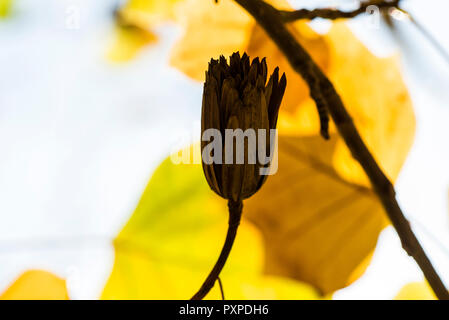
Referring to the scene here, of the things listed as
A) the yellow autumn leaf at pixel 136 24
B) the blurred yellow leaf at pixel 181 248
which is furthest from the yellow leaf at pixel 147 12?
the blurred yellow leaf at pixel 181 248

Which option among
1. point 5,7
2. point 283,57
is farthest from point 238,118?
point 5,7

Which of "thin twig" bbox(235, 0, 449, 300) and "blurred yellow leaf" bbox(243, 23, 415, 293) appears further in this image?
"blurred yellow leaf" bbox(243, 23, 415, 293)

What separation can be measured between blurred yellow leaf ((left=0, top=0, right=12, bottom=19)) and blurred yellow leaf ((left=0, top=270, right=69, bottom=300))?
0.19m

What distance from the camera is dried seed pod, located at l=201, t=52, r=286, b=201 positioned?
0.46ft

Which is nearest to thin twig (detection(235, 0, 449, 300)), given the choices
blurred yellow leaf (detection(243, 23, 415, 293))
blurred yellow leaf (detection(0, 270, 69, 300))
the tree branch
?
the tree branch

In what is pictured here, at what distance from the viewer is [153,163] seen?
321mm

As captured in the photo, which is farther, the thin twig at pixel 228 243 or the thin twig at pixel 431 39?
the thin twig at pixel 431 39

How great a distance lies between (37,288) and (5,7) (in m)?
0.21

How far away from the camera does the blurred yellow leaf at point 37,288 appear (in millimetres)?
298

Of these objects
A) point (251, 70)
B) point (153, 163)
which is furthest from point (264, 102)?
point (153, 163)

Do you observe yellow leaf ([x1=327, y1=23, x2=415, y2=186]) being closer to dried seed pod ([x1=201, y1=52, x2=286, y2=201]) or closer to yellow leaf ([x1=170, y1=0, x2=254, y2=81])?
yellow leaf ([x1=170, y1=0, x2=254, y2=81])

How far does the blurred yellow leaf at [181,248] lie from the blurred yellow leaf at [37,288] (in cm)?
3

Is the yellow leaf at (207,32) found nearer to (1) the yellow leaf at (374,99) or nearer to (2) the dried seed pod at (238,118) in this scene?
(1) the yellow leaf at (374,99)

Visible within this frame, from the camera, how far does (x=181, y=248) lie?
12.7 inches
